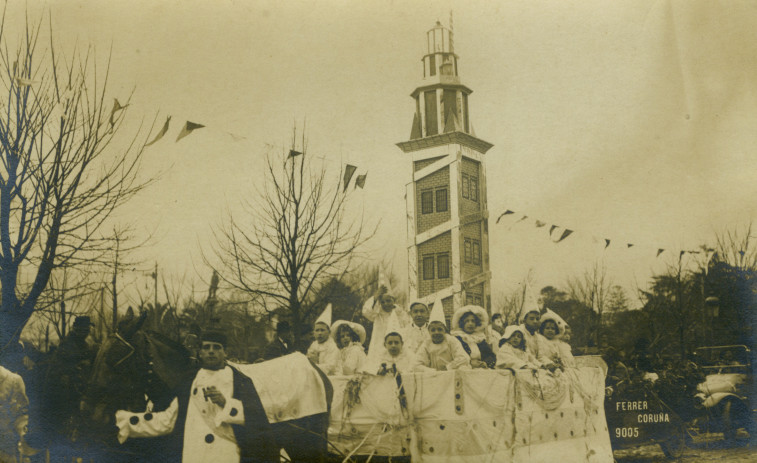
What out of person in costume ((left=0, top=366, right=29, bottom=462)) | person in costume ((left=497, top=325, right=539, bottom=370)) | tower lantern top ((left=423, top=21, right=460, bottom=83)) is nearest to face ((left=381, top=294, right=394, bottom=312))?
person in costume ((left=497, top=325, right=539, bottom=370))

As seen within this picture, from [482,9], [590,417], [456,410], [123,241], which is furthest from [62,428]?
[482,9]

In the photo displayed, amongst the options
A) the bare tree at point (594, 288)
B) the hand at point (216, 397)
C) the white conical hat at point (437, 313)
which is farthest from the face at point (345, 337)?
the bare tree at point (594, 288)

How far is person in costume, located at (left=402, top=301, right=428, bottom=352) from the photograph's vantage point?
319 inches

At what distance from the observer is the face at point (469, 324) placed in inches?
321

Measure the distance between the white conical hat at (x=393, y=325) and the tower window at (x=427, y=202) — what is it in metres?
1.26

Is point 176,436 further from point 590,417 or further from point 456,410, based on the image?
point 590,417

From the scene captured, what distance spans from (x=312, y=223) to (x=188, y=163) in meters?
1.59

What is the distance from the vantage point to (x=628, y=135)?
865 centimetres

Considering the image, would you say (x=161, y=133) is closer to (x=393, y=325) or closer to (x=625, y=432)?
(x=393, y=325)

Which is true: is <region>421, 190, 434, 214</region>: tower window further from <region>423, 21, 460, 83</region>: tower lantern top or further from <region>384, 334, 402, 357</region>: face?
<region>384, 334, 402, 357</region>: face

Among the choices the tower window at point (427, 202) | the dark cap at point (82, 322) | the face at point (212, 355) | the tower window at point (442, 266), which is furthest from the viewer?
the tower window at point (427, 202)

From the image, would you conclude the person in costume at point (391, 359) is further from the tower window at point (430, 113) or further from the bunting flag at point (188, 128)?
the bunting flag at point (188, 128)

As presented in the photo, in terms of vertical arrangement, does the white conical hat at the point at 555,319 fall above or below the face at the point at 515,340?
above

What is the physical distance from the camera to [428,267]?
833cm
